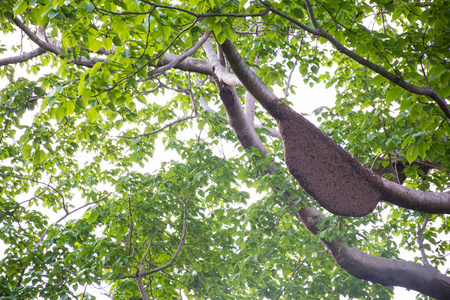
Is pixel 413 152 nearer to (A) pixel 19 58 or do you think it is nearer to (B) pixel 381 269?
(B) pixel 381 269

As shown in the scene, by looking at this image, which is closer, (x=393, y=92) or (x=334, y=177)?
(x=393, y=92)

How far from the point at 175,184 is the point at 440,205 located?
3410 mm

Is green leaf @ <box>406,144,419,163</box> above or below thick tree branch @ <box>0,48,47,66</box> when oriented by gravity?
below

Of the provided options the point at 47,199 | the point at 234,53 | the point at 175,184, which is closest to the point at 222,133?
the point at 175,184

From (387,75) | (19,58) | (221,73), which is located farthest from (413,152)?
(19,58)

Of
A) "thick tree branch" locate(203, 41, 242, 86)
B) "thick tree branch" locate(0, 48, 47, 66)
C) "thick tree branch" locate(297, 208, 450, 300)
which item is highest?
"thick tree branch" locate(0, 48, 47, 66)

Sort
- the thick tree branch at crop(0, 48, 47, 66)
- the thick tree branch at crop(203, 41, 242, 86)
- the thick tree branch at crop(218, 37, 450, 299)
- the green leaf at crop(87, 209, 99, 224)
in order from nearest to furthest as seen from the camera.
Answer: the thick tree branch at crop(203, 41, 242, 86) < the thick tree branch at crop(0, 48, 47, 66) < the green leaf at crop(87, 209, 99, 224) < the thick tree branch at crop(218, 37, 450, 299)

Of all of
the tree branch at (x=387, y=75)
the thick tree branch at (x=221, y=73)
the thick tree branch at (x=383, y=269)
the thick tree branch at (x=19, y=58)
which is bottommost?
the thick tree branch at (x=383, y=269)

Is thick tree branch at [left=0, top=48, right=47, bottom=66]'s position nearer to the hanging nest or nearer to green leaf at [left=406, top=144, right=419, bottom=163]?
the hanging nest

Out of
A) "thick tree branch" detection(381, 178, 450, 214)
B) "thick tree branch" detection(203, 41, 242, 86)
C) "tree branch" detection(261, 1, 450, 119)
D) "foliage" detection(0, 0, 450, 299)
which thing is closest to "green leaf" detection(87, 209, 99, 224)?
"foliage" detection(0, 0, 450, 299)

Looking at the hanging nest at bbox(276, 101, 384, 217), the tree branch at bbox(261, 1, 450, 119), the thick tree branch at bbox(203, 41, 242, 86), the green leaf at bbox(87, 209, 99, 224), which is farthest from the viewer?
the green leaf at bbox(87, 209, 99, 224)

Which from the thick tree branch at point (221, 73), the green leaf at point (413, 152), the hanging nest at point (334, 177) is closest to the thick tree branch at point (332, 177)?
the hanging nest at point (334, 177)

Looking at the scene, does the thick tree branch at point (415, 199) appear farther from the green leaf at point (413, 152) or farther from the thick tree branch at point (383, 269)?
the thick tree branch at point (383, 269)

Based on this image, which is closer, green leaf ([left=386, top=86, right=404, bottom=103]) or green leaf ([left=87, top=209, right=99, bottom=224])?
green leaf ([left=386, top=86, right=404, bottom=103])
